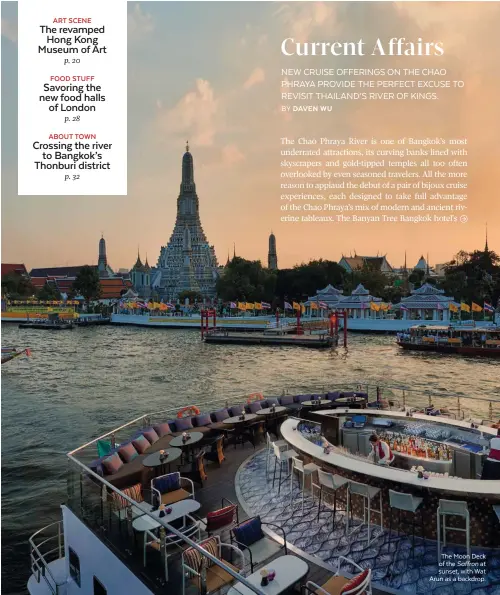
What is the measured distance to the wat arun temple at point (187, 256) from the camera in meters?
76.9

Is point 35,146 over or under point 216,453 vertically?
over

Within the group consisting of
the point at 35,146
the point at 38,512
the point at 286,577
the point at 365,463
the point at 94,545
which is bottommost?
the point at 38,512

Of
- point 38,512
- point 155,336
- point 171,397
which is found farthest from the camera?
point 155,336

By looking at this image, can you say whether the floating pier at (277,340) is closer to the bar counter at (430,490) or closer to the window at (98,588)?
the bar counter at (430,490)

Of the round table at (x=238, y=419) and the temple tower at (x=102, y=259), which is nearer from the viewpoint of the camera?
the round table at (x=238, y=419)

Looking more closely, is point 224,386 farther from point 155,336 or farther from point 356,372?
point 155,336

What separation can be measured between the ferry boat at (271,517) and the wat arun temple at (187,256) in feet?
224

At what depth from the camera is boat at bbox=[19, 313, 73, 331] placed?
4972 centimetres

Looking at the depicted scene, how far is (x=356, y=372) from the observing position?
22812mm

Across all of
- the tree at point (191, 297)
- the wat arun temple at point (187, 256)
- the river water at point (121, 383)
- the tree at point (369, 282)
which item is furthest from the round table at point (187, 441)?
the wat arun temple at point (187, 256)

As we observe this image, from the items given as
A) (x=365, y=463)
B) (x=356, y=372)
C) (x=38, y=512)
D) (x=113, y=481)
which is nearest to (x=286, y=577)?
(x=365, y=463)

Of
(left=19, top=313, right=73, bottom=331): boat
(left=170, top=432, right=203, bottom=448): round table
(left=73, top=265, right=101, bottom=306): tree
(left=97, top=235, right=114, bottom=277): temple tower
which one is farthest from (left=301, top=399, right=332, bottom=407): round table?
(left=97, top=235, right=114, bottom=277): temple tower

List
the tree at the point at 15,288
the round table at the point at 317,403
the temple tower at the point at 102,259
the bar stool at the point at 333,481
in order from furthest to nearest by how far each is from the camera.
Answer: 1. the temple tower at the point at 102,259
2. the tree at the point at 15,288
3. the round table at the point at 317,403
4. the bar stool at the point at 333,481

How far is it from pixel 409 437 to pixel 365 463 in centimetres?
136
